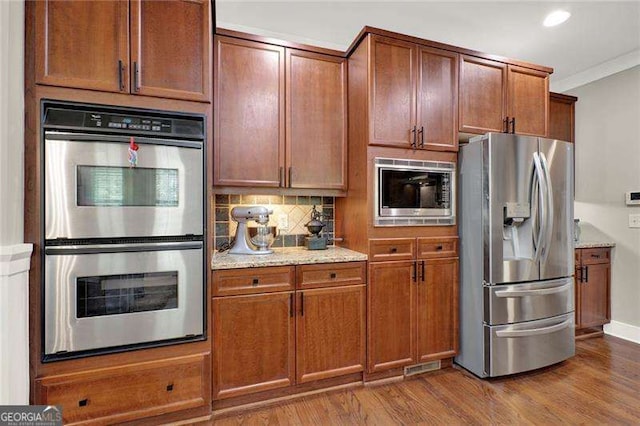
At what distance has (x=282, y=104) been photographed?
7.75 ft

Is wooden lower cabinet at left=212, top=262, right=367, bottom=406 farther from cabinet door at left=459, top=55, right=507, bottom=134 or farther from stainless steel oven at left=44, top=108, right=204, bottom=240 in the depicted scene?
cabinet door at left=459, top=55, right=507, bottom=134

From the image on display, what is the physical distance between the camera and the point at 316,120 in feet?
8.07

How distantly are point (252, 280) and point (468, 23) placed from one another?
2.71 m

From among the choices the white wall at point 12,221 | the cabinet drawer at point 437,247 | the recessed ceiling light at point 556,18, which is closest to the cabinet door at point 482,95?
the recessed ceiling light at point 556,18

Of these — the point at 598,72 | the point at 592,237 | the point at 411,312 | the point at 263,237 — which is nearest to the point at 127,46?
the point at 263,237

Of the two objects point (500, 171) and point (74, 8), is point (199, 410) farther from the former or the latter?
point (500, 171)

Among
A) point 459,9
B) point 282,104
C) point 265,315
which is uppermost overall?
point 459,9

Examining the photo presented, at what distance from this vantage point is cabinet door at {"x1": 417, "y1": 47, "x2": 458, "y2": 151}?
2387 millimetres

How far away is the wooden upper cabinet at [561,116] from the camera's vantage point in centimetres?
347

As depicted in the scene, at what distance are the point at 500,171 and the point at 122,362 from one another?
104 inches

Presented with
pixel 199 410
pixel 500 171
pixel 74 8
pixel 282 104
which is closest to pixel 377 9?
pixel 282 104

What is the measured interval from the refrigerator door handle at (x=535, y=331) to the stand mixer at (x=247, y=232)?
177 centimetres

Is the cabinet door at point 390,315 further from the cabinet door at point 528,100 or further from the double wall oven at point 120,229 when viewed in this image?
the cabinet door at point 528,100

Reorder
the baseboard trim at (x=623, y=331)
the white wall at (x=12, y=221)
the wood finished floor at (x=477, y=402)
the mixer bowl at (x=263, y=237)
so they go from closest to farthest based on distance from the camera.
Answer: the white wall at (x=12, y=221) → the wood finished floor at (x=477, y=402) → the mixer bowl at (x=263, y=237) → the baseboard trim at (x=623, y=331)
